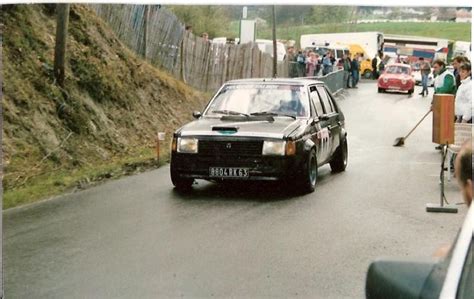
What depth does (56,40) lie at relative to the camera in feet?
20.1

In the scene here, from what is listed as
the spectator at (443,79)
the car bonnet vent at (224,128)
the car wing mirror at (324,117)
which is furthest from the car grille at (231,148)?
the spectator at (443,79)

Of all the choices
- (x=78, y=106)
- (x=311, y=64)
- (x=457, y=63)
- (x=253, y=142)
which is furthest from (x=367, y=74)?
(x=78, y=106)

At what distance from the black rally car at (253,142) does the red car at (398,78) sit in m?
1.13

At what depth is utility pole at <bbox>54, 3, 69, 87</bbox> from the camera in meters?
5.73

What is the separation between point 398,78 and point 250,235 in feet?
4.07

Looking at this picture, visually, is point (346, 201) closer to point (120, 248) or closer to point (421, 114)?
point (421, 114)

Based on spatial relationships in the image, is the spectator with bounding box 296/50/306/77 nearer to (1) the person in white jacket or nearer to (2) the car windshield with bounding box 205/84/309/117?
(2) the car windshield with bounding box 205/84/309/117

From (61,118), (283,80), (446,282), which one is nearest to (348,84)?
(283,80)

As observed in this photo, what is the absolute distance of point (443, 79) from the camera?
4.10 meters

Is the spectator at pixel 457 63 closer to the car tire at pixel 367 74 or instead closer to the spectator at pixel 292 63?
the car tire at pixel 367 74

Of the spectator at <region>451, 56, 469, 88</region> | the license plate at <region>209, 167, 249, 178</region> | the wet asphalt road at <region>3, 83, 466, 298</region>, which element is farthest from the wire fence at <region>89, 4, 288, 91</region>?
the spectator at <region>451, 56, 469, 88</region>

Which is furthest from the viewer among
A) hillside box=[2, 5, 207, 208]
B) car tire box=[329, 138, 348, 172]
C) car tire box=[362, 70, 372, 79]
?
hillside box=[2, 5, 207, 208]

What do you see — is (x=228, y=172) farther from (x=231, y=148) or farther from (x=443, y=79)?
(x=443, y=79)

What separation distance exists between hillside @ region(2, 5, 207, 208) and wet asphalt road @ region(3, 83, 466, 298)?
1.76ft
